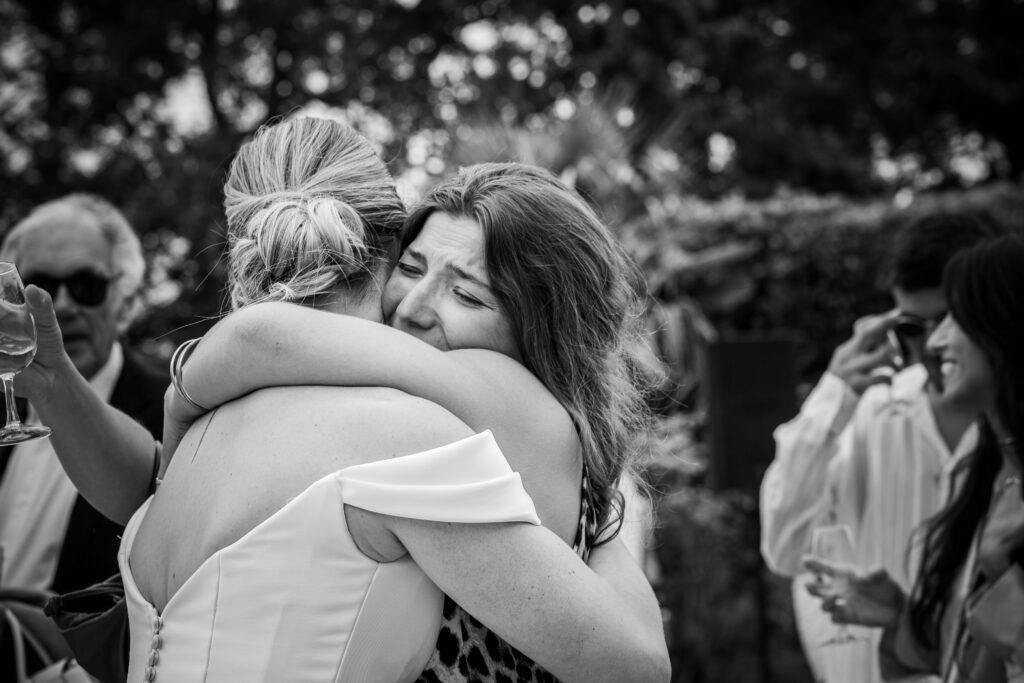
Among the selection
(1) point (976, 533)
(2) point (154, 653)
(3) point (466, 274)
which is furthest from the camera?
(1) point (976, 533)

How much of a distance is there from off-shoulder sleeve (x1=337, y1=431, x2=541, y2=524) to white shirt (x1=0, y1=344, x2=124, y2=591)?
2127 mm

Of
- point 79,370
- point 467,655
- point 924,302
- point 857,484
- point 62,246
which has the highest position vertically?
point 62,246

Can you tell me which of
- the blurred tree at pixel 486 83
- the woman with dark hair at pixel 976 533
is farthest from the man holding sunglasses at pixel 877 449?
the blurred tree at pixel 486 83

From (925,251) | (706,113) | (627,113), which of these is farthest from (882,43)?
(925,251)

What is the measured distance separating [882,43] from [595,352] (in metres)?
16.3

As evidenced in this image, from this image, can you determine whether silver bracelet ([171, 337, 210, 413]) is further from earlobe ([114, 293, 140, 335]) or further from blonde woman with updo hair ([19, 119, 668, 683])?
earlobe ([114, 293, 140, 335])

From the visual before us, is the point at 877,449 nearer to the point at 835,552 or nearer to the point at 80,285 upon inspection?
the point at 835,552

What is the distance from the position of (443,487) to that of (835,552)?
1.91 m

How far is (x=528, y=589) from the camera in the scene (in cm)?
146

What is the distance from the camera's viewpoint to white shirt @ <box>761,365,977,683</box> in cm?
336

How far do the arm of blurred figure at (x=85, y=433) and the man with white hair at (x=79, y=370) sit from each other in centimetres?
99

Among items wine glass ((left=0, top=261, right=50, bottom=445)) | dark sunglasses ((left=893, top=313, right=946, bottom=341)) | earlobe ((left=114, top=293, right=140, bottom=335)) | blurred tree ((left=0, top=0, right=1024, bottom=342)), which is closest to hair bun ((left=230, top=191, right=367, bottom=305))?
wine glass ((left=0, top=261, right=50, bottom=445))

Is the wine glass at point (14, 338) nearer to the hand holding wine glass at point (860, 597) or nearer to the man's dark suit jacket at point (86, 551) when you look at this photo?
the man's dark suit jacket at point (86, 551)

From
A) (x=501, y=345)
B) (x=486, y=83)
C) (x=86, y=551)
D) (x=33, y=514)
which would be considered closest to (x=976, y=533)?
(x=501, y=345)
